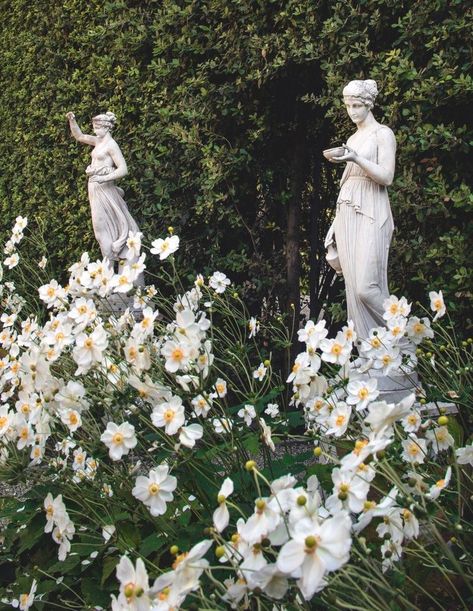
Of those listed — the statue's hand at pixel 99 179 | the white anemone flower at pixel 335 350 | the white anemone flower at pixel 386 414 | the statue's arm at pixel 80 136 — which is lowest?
the statue's hand at pixel 99 179

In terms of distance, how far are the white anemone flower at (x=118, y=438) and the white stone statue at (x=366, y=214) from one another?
2123 millimetres

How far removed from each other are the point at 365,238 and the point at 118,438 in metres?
2.23

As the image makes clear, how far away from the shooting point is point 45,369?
7.06 ft

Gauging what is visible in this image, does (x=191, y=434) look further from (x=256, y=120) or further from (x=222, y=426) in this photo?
(x=256, y=120)

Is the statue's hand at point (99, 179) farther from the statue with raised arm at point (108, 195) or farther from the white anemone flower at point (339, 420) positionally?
the white anemone flower at point (339, 420)

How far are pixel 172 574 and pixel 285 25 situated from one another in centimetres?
456

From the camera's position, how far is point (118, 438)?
1.93m

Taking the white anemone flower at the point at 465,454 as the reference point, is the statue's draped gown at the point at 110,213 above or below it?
below

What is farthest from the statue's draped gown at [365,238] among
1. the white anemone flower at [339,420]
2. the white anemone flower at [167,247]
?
the white anemone flower at [339,420]

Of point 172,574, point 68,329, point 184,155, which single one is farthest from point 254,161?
point 172,574

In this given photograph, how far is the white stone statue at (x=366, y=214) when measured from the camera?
3.78 m

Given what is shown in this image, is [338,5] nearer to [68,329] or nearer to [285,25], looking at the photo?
[285,25]

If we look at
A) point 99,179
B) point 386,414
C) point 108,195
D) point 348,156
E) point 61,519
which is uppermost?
point 386,414

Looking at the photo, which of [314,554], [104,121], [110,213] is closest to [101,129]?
[104,121]
